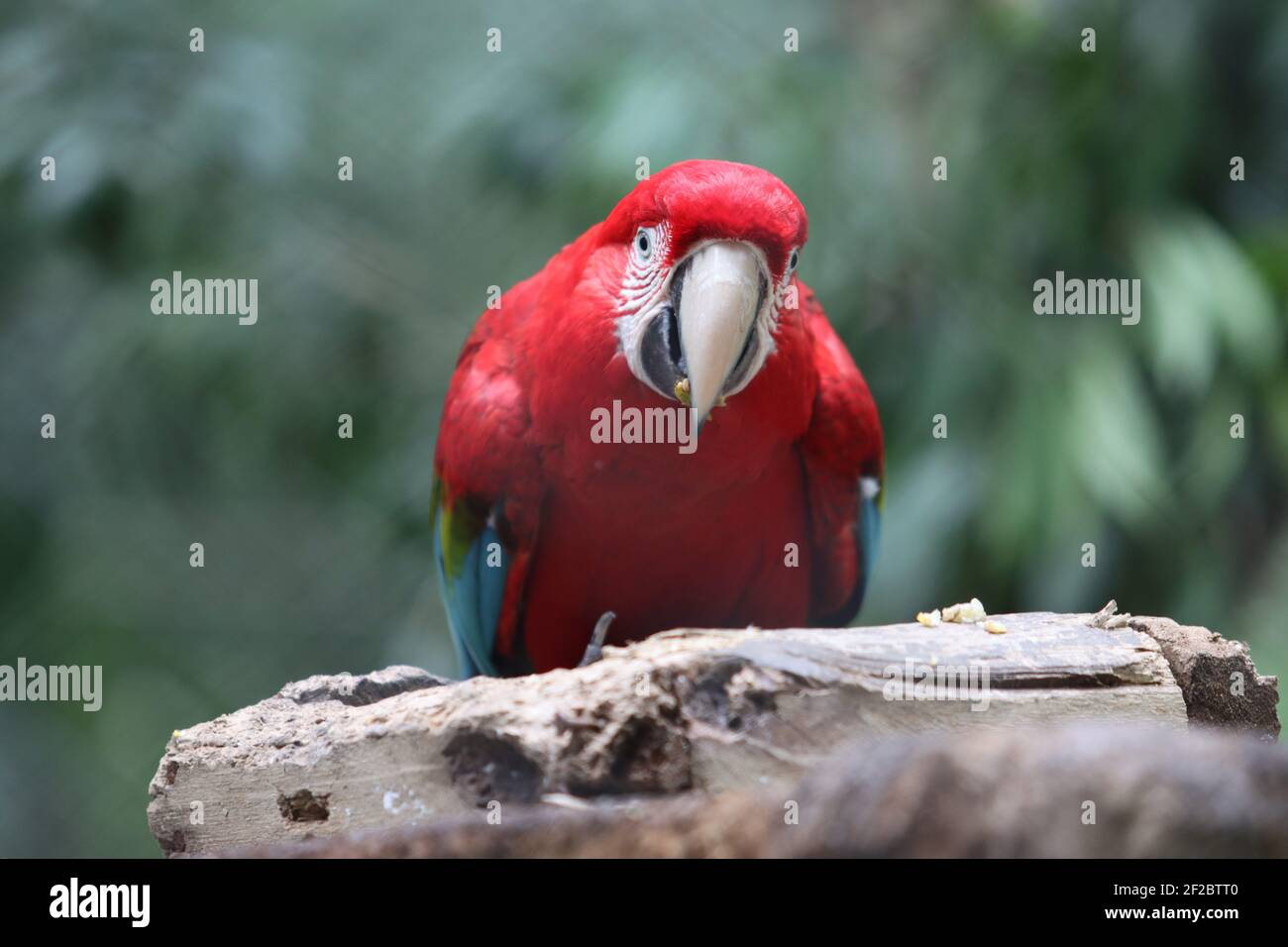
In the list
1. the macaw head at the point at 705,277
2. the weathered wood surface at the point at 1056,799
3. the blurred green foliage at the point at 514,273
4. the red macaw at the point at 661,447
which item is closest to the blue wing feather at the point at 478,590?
the red macaw at the point at 661,447

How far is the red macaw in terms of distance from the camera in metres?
1.25

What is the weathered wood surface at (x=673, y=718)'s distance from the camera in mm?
913

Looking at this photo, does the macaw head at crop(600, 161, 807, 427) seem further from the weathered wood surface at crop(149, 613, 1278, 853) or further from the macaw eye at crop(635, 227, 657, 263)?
the weathered wood surface at crop(149, 613, 1278, 853)

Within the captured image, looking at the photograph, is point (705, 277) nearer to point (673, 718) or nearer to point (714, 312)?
point (714, 312)

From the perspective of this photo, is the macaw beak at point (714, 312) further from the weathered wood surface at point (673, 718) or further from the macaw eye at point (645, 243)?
the weathered wood surface at point (673, 718)

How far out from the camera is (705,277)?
1232 millimetres

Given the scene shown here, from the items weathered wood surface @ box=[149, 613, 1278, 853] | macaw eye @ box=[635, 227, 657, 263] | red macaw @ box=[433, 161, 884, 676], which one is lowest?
weathered wood surface @ box=[149, 613, 1278, 853]

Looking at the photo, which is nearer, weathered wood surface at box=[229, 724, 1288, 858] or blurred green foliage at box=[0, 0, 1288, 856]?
weathered wood surface at box=[229, 724, 1288, 858]

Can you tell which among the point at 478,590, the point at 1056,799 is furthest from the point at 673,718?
the point at 478,590

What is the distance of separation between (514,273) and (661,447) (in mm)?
1191

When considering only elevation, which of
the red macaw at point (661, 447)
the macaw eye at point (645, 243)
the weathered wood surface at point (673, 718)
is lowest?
the weathered wood surface at point (673, 718)

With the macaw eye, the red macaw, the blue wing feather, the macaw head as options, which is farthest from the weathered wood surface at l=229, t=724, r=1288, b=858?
the blue wing feather

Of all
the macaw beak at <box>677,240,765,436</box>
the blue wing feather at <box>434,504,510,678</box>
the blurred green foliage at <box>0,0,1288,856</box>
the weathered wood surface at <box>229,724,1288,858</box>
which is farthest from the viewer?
the blurred green foliage at <box>0,0,1288,856</box>
